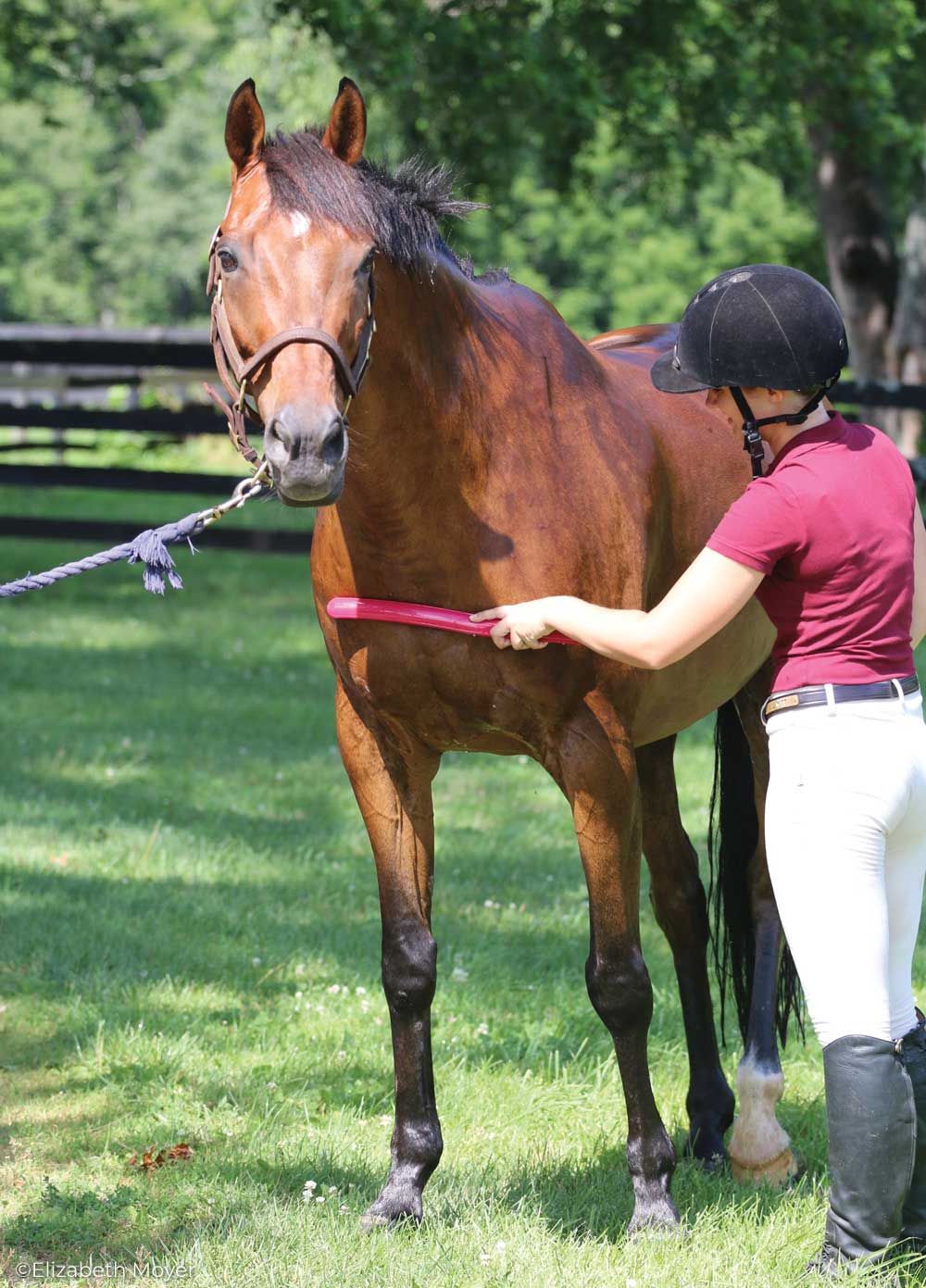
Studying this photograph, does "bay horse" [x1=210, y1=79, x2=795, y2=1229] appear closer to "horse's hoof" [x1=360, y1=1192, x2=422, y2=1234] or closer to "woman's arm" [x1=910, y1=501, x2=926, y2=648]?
"horse's hoof" [x1=360, y1=1192, x2=422, y2=1234]

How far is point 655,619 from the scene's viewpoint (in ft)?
9.16

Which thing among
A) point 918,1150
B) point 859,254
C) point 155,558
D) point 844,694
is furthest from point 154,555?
point 859,254

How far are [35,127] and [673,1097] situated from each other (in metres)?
62.2

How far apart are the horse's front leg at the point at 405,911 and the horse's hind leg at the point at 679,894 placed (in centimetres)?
92

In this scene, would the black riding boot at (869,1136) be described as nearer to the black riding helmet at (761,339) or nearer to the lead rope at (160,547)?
the black riding helmet at (761,339)

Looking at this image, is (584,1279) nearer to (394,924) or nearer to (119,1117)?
(394,924)

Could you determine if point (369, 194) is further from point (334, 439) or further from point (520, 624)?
point (520, 624)

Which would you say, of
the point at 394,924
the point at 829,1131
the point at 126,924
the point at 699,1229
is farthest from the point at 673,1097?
the point at 126,924

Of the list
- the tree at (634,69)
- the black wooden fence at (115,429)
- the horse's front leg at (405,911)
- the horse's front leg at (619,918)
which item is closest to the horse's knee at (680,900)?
the horse's front leg at (619,918)

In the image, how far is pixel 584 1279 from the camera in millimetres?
3014

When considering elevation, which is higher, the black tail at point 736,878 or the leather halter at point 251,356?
the leather halter at point 251,356

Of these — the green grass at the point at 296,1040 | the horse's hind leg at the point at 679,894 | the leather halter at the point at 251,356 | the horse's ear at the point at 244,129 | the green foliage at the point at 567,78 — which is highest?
the green foliage at the point at 567,78

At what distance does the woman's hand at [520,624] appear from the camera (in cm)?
295

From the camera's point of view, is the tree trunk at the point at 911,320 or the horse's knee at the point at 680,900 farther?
the tree trunk at the point at 911,320
